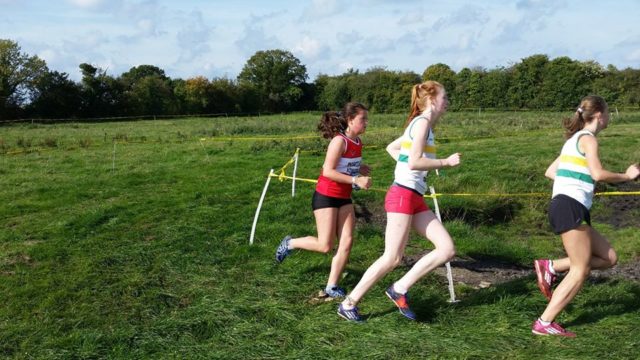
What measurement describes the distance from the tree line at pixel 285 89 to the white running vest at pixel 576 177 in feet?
166

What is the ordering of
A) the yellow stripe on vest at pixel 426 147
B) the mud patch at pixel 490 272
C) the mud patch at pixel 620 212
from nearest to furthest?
the yellow stripe on vest at pixel 426 147 < the mud patch at pixel 490 272 < the mud patch at pixel 620 212

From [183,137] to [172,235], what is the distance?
18421mm

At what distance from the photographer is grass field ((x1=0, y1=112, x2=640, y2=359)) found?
473 centimetres

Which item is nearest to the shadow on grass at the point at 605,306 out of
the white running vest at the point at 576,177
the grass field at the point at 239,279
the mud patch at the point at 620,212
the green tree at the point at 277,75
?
the grass field at the point at 239,279

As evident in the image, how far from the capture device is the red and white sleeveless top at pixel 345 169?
557cm

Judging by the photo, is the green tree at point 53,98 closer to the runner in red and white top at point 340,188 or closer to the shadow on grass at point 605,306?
the runner in red and white top at point 340,188

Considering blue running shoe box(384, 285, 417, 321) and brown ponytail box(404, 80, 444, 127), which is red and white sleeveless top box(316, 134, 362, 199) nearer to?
brown ponytail box(404, 80, 444, 127)

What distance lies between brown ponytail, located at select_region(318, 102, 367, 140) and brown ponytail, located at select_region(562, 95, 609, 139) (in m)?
1.85

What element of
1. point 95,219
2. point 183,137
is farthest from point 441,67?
point 95,219

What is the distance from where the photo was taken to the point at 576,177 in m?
4.56

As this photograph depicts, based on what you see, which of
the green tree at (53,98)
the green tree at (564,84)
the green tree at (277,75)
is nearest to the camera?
the green tree at (564,84)

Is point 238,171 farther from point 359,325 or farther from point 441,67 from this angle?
point 441,67

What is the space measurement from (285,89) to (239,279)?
71185mm

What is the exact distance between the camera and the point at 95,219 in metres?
9.05
